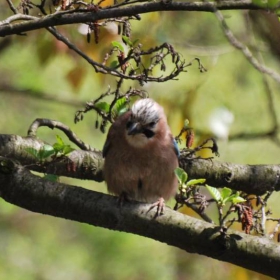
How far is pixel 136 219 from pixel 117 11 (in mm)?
1049

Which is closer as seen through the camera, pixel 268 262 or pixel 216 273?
pixel 268 262

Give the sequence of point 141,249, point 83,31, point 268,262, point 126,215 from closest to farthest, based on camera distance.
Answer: point 268,262
point 126,215
point 83,31
point 141,249

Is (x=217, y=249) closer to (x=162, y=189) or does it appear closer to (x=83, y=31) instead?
(x=162, y=189)

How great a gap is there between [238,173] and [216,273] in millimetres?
3360

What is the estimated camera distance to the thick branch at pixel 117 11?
351 centimetres

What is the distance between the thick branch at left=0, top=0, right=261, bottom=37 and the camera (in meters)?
3.51

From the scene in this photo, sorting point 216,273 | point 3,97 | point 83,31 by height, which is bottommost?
point 216,273

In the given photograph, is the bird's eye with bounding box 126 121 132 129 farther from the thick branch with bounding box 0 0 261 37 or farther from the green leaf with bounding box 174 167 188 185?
the thick branch with bounding box 0 0 261 37

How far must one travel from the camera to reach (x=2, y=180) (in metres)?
3.67

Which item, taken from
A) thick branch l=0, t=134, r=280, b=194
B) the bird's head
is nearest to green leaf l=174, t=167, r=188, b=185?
thick branch l=0, t=134, r=280, b=194

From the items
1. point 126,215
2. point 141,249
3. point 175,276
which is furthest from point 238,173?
point 141,249

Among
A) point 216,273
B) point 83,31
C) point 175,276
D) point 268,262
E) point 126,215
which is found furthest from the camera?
point 175,276

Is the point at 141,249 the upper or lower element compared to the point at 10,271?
upper

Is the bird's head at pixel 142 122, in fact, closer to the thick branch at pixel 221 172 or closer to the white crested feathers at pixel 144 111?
the white crested feathers at pixel 144 111
